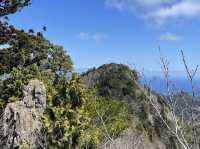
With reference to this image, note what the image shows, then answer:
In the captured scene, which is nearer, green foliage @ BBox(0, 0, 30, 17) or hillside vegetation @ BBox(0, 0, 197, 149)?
hillside vegetation @ BBox(0, 0, 197, 149)

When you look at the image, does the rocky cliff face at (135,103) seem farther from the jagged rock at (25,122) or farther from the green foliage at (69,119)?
the jagged rock at (25,122)

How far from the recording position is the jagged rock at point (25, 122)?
65.5 ft

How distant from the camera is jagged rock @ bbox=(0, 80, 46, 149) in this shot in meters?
20.0

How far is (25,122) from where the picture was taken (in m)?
20.2

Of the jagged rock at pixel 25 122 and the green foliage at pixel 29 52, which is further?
the green foliage at pixel 29 52

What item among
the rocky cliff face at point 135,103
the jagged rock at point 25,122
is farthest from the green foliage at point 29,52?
the jagged rock at point 25,122

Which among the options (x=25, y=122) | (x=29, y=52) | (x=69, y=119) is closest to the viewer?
(x=25, y=122)

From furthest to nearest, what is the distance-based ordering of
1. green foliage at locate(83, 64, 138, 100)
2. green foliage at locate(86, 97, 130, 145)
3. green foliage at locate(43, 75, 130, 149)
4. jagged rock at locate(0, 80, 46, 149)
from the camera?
green foliage at locate(83, 64, 138, 100) < green foliage at locate(86, 97, 130, 145) < jagged rock at locate(0, 80, 46, 149) < green foliage at locate(43, 75, 130, 149)

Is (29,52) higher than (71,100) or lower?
higher

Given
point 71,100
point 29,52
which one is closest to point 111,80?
point 29,52

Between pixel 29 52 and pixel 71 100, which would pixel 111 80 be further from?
pixel 71 100

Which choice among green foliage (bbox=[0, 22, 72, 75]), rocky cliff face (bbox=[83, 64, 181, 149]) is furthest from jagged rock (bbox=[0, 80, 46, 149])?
green foliage (bbox=[0, 22, 72, 75])

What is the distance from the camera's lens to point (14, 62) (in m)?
33.9

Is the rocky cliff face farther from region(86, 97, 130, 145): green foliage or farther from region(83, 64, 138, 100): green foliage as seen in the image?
region(86, 97, 130, 145): green foliage
